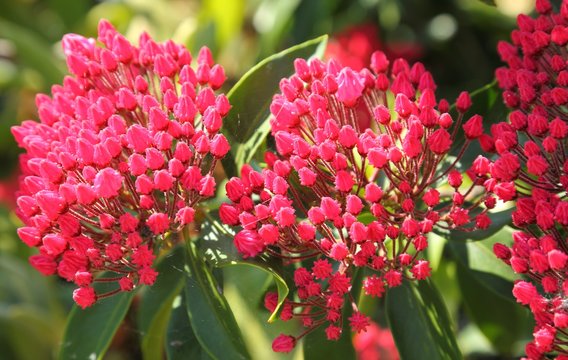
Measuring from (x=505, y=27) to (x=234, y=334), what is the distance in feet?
4.67

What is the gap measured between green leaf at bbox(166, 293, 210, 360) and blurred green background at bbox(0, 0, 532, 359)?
81 centimetres

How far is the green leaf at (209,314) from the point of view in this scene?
133 cm

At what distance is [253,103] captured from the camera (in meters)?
1.47

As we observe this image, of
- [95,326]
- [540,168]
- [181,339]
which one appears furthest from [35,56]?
[540,168]

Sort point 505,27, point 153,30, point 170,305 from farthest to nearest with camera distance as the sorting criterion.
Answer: point 153,30 < point 505,27 < point 170,305

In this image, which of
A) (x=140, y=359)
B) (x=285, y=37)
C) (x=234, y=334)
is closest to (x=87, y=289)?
(x=234, y=334)

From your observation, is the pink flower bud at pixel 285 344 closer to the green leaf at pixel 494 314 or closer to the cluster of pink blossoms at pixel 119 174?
the cluster of pink blossoms at pixel 119 174

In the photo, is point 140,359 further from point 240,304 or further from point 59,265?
point 59,265

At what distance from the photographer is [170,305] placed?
154 cm

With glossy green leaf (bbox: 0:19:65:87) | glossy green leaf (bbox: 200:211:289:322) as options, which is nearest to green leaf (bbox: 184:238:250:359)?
glossy green leaf (bbox: 200:211:289:322)

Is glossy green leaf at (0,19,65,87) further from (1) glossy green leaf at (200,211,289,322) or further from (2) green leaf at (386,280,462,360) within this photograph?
(2) green leaf at (386,280,462,360)

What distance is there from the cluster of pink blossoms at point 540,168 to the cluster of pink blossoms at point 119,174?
1.44ft

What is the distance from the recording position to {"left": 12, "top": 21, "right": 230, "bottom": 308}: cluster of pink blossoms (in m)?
1.25

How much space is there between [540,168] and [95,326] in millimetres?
797
